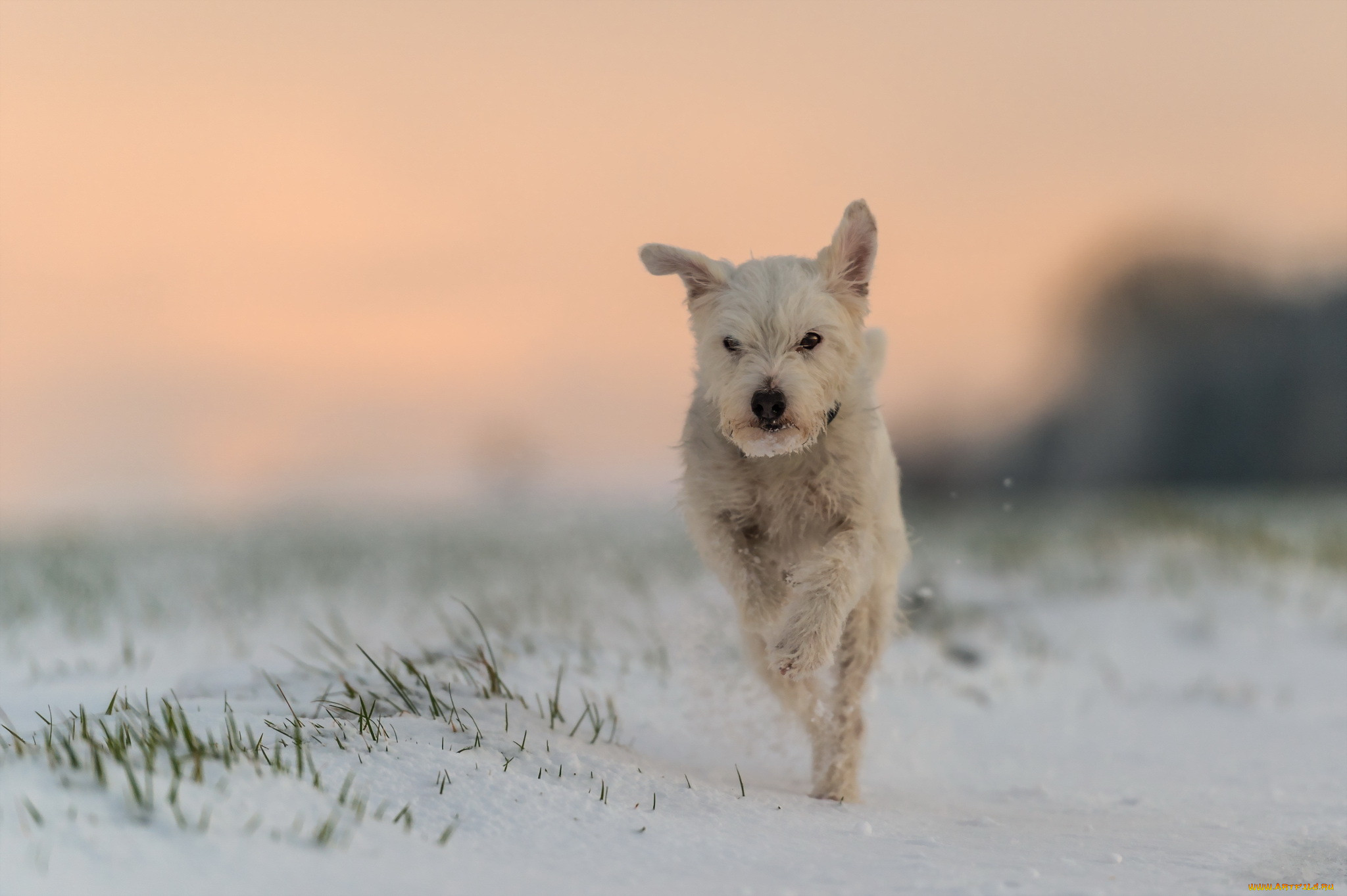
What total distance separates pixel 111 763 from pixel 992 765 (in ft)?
16.6

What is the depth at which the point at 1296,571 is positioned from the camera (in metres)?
10.7

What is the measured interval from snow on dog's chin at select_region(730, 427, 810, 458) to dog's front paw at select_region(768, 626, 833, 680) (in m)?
0.84

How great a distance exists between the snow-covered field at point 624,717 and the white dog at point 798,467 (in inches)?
22.1

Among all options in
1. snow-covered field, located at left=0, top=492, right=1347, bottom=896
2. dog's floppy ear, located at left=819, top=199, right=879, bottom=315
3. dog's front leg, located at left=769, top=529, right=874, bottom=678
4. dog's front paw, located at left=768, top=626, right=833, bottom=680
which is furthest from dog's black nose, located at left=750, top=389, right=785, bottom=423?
snow-covered field, located at left=0, top=492, right=1347, bottom=896

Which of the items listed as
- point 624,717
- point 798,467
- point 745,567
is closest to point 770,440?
point 798,467

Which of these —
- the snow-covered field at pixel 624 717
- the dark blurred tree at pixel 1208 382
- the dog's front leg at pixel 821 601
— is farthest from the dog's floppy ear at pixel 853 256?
the dark blurred tree at pixel 1208 382

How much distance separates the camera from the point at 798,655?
470cm

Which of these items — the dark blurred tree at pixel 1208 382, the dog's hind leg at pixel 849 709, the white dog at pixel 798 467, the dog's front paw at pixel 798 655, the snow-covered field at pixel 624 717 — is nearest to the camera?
the snow-covered field at pixel 624 717

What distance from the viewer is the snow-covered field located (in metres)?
3.03

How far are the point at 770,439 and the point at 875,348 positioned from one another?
A: 176cm

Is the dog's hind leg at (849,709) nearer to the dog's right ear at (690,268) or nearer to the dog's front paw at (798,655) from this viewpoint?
the dog's front paw at (798,655)

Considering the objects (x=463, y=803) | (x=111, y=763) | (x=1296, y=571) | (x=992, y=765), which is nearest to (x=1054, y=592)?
(x=1296, y=571)

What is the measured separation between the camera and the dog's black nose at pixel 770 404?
471 cm

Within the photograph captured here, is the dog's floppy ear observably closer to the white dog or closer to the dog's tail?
the white dog
